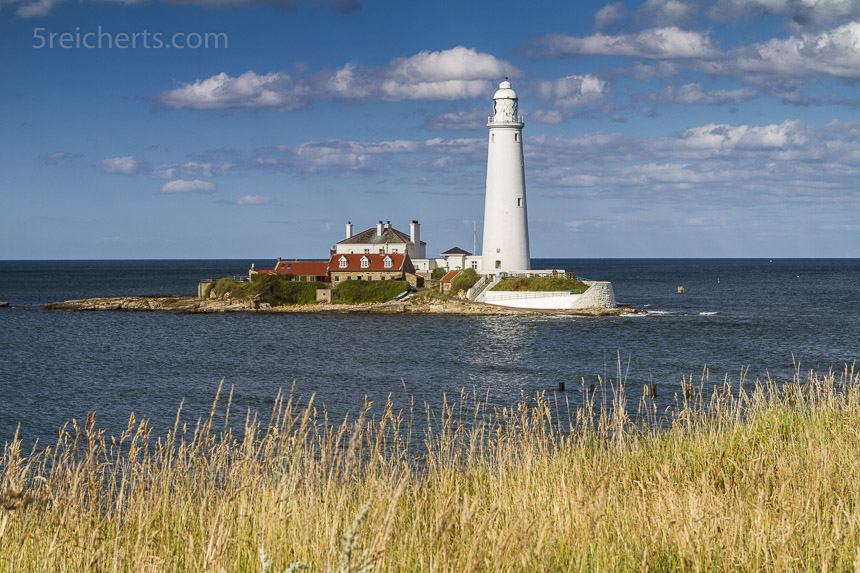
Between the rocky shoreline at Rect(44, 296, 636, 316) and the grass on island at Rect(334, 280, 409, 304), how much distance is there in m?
1.08

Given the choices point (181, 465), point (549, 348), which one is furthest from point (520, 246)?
point (181, 465)

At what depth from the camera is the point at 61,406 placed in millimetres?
23844

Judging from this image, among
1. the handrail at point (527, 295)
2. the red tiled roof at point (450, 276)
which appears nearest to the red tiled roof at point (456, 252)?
the red tiled roof at point (450, 276)

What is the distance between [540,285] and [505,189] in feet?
22.9

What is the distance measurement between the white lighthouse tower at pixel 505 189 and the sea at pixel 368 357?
5982 mm

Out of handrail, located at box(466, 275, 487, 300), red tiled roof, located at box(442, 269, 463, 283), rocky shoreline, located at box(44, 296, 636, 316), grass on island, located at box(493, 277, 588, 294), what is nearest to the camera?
rocky shoreline, located at box(44, 296, 636, 316)

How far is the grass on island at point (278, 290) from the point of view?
6069 centimetres

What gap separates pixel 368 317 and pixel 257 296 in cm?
1162

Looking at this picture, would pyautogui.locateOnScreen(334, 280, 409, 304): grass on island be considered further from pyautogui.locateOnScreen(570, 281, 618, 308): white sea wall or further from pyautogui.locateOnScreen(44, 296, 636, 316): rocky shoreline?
pyautogui.locateOnScreen(570, 281, 618, 308): white sea wall

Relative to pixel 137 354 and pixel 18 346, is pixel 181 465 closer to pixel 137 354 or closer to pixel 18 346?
pixel 137 354

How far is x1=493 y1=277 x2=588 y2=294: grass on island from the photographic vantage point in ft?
176

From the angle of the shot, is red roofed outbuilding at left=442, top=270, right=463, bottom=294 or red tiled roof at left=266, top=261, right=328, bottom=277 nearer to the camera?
red roofed outbuilding at left=442, top=270, right=463, bottom=294

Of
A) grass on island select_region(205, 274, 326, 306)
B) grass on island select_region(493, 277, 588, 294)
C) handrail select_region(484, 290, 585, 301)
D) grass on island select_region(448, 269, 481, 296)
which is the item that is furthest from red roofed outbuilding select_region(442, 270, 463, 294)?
grass on island select_region(205, 274, 326, 306)

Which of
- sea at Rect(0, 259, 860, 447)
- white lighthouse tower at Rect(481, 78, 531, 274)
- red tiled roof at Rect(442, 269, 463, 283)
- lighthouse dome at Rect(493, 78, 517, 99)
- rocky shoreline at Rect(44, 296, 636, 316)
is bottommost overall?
sea at Rect(0, 259, 860, 447)
